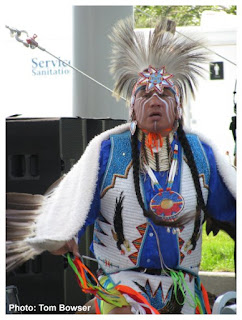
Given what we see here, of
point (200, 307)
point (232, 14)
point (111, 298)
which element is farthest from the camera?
point (232, 14)

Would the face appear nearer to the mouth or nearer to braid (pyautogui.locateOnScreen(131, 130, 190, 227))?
the mouth

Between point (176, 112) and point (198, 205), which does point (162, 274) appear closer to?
point (198, 205)

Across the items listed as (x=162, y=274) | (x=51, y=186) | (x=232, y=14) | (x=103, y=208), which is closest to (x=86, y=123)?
(x=51, y=186)

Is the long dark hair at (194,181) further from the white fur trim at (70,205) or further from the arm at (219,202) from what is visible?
the white fur trim at (70,205)

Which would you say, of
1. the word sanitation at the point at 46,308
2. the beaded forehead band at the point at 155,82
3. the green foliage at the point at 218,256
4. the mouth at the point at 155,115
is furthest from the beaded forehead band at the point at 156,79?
the green foliage at the point at 218,256

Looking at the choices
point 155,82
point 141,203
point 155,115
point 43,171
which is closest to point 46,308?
point 43,171

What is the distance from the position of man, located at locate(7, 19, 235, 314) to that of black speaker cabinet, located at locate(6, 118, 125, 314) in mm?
656

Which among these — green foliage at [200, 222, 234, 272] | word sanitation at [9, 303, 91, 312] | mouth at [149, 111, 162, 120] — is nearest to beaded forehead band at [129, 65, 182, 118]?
mouth at [149, 111, 162, 120]

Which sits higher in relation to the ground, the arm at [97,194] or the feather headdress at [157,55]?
the feather headdress at [157,55]

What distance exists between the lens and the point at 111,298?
3.14 metres

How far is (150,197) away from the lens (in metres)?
3.19

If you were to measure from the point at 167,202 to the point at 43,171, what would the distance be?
1.07 meters

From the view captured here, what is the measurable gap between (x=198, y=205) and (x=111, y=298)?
61cm

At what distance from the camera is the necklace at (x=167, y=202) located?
10.4 ft
